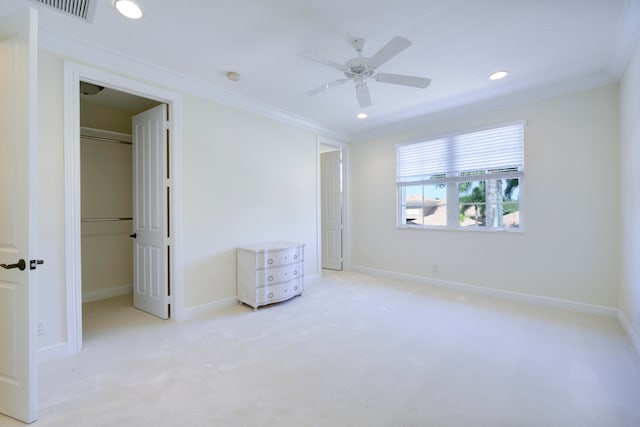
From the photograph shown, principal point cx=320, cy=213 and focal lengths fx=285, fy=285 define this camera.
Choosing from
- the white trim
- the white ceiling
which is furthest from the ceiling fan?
the white trim


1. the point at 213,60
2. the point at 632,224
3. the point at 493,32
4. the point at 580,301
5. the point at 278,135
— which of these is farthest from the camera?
the point at 278,135

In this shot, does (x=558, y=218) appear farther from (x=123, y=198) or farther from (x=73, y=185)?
(x=123, y=198)

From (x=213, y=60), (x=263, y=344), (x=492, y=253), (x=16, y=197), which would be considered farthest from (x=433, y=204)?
(x=16, y=197)

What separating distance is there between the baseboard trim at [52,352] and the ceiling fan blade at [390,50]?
11.4 feet

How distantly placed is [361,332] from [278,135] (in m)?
2.97

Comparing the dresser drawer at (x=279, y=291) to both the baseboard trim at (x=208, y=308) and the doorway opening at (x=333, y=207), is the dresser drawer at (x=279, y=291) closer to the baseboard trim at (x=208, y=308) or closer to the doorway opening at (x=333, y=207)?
the baseboard trim at (x=208, y=308)

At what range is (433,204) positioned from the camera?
4551mm

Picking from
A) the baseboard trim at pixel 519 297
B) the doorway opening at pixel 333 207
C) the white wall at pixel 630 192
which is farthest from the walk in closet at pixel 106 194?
the white wall at pixel 630 192

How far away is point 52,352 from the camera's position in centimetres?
235

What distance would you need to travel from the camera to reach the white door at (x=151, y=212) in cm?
319

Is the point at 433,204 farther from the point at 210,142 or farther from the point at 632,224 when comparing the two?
the point at 210,142

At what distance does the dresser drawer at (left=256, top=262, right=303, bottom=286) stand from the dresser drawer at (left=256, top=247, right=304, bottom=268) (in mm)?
64

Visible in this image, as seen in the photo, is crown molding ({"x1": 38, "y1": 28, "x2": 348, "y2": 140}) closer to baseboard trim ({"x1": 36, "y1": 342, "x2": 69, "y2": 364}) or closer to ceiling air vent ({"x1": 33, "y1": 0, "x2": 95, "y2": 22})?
ceiling air vent ({"x1": 33, "y1": 0, "x2": 95, "y2": 22})

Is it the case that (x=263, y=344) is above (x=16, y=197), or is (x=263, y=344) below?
below
